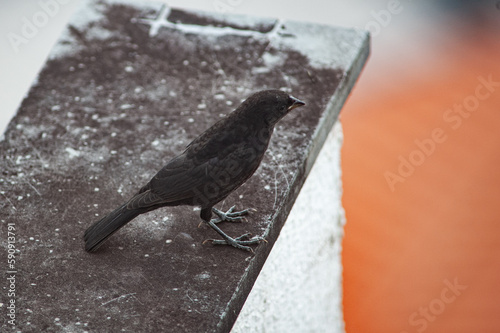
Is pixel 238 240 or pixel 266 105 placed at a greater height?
pixel 266 105

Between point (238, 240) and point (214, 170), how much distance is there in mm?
334

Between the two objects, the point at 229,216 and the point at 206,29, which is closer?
the point at 229,216

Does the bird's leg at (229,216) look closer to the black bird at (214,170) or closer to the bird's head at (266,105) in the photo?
the black bird at (214,170)

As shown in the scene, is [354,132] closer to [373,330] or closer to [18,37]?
[373,330]

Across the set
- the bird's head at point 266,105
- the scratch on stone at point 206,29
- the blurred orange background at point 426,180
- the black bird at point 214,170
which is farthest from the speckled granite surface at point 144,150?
the blurred orange background at point 426,180

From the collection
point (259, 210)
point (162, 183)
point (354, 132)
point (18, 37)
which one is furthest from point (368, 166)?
point (18, 37)

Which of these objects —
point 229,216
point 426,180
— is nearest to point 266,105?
point 229,216

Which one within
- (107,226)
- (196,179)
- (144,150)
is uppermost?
(196,179)

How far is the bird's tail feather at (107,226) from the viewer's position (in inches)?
117

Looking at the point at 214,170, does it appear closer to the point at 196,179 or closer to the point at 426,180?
the point at 196,179

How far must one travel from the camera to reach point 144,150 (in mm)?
3613

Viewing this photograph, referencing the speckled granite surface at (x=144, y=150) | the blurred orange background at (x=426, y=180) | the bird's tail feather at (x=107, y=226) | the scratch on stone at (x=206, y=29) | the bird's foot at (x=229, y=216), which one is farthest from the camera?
the blurred orange background at (x=426, y=180)

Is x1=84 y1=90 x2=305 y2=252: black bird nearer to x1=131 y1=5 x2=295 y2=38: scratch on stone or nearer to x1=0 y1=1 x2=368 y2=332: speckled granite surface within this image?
x1=0 y1=1 x2=368 y2=332: speckled granite surface

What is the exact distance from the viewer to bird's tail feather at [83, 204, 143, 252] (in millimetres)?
2979
